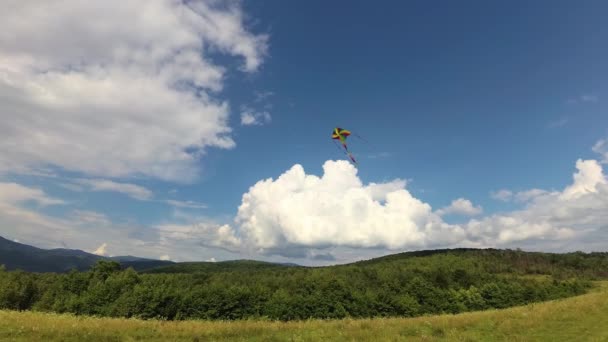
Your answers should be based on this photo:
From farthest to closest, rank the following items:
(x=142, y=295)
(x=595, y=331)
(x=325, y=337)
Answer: (x=142, y=295) → (x=595, y=331) → (x=325, y=337)

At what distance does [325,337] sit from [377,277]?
145830 millimetres

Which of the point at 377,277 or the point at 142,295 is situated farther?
the point at 377,277

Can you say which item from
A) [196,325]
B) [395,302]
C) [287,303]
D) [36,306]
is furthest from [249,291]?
[196,325]

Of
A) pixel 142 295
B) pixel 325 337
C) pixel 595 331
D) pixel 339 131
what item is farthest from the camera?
pixel 142 295

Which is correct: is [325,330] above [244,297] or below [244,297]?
above

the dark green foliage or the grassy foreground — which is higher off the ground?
the grassy foreground

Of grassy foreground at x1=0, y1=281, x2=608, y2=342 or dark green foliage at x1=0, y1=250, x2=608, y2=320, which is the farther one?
dark green foliage at x1=0, y1=250, x2=608, y2=320

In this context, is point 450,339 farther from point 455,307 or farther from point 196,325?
point 455,307

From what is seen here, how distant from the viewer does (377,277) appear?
158250mm

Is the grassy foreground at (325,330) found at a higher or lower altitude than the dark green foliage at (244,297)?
higher

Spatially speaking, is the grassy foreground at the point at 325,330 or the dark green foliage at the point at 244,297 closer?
the grassy foreground at the point at 325,330

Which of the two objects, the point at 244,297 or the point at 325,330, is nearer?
the point at 325,330

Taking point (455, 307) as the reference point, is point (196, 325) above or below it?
above

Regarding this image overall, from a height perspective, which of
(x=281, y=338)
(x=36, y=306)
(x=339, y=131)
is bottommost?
(x=36, y=306)
